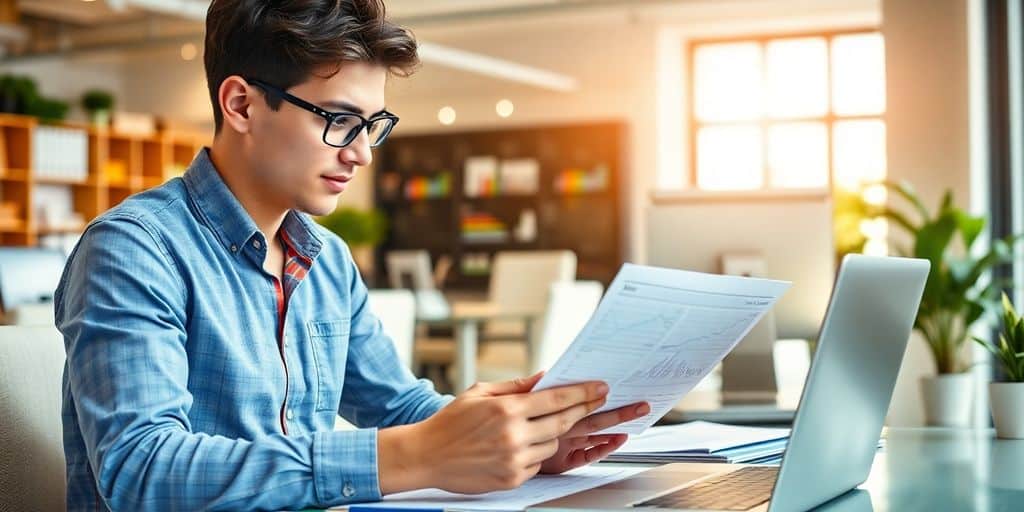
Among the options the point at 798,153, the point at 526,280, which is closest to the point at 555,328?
→ the point at 526,280

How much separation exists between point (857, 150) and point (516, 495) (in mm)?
9175

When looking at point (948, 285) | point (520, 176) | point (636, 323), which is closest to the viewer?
point (636, 323)

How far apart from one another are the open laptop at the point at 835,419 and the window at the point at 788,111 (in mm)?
8568

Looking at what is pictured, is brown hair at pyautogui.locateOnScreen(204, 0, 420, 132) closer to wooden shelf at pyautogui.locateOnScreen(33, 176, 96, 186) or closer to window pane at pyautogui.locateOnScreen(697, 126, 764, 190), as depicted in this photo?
window pane at pyautogui.locateOnScreen(697, 126, 764, 190)

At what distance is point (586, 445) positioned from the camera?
119cm

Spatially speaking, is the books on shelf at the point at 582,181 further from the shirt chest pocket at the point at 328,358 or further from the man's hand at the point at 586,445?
the man's hand at the point at 586,445

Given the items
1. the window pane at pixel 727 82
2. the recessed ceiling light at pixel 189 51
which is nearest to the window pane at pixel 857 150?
the window pane at pixel 727 82

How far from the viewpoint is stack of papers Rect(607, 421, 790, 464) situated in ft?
4.08

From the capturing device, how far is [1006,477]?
3.88 feet

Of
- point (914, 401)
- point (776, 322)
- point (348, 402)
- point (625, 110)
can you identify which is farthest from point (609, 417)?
point (625, 110)

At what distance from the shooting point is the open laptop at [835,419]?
2.92 ft

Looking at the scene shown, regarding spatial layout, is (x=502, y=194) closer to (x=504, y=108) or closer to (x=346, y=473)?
(x=504, y=108)

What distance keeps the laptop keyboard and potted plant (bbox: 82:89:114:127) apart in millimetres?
10221

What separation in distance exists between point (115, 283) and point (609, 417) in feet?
1.58
